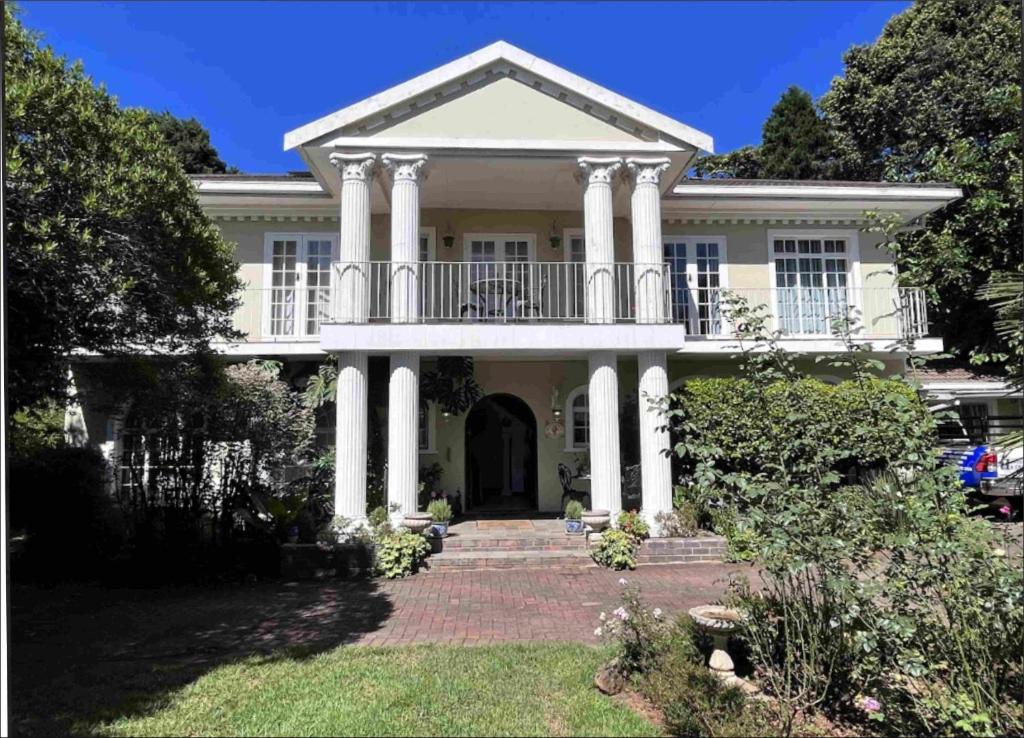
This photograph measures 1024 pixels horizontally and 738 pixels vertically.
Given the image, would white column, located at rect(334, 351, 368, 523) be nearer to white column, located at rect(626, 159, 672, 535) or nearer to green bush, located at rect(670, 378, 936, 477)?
white column, located at rect(626, 159, 672, 535)

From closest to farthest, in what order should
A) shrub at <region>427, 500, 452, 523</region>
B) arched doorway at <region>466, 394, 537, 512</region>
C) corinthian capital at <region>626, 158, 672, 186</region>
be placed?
shrub at <region>427, 500, 452, 523</region>, corinthian capital at <region>626, 158, 672, 186</region>, arched doorway at <region>466, 394, 537, 512</region>

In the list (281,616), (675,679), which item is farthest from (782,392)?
(281,616)

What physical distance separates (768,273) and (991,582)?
11.2 meters

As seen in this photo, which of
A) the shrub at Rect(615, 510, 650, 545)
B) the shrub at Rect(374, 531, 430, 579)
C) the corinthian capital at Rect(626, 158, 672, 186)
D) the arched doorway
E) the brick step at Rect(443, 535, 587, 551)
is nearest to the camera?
the shrub at Rect(374, 531, 430, 579)

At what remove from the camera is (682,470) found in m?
12.4

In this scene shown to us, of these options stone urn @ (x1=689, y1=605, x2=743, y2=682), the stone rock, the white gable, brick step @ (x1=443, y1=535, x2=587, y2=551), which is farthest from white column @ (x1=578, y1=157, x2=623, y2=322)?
the stone rock

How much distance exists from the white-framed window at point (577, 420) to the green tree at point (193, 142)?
68.6 ft

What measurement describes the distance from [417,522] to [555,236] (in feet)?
23.1

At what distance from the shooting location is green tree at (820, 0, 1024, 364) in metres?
16.3

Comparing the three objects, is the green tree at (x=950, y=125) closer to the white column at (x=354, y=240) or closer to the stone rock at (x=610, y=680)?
the white column at (x=354, y=240)

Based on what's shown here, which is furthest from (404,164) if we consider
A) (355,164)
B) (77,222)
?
(77,222)

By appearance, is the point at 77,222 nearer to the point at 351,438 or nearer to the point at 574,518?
the point at 351,438

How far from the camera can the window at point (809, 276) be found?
13.9 meters

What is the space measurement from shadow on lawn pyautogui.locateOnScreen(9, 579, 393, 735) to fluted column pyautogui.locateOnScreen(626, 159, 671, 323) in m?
6.60
